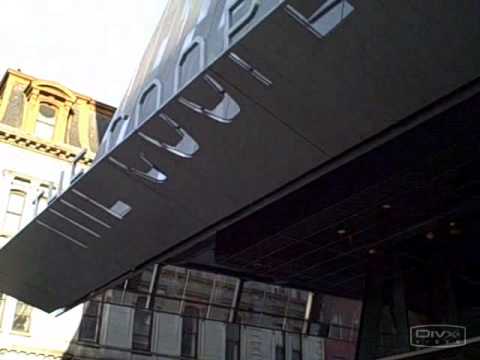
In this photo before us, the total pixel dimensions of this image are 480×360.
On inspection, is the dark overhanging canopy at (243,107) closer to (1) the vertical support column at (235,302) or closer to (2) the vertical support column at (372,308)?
(2) the vertical support column at (372,308)

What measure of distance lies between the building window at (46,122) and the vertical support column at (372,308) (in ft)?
55.8

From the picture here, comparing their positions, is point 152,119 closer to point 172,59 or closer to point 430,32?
point 172,59

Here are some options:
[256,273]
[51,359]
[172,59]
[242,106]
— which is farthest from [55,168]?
[242,106]

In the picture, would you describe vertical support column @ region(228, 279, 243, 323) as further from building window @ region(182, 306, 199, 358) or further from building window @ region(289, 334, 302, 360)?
building window @ region(289, 334, 302, 360)

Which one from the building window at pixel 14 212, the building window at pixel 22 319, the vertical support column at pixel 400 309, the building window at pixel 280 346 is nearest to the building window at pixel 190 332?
the building window at pixel 280 346

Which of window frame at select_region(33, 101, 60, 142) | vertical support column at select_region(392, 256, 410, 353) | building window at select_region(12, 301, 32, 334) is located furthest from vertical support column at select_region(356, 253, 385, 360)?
window frame at select_region(33, 101, 60, 142)

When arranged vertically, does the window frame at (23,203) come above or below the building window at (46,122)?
below

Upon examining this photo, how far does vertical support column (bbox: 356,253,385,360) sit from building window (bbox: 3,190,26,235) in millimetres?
15410

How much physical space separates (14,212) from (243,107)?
1843 centimetres

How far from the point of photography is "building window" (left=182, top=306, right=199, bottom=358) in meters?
26.6

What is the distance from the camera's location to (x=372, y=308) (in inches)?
579

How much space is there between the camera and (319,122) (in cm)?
956

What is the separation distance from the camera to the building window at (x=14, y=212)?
82.7 feet

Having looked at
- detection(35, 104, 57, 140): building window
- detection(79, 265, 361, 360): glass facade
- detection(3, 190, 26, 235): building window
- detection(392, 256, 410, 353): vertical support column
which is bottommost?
detection(392, 256, 410, 353): vertical support column
